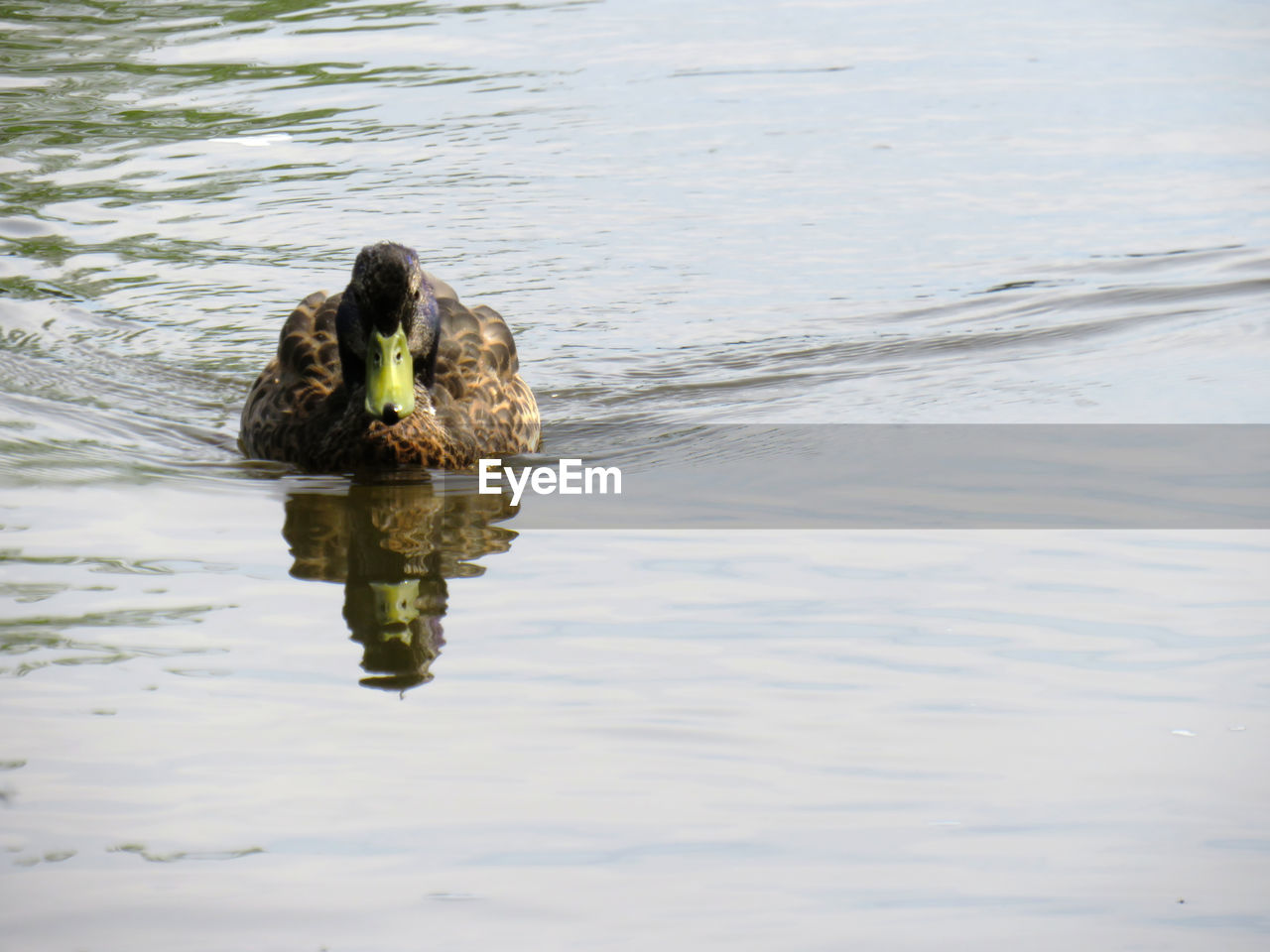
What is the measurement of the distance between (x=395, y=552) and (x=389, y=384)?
1.16 m

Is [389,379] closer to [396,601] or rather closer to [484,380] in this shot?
[484,380]

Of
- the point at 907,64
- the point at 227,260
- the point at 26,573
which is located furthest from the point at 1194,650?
the point at 907,64

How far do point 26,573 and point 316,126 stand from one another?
25.8 feet

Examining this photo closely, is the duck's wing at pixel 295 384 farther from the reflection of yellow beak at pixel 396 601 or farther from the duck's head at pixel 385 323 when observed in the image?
the reflection of yellow beak at pixel 396 601

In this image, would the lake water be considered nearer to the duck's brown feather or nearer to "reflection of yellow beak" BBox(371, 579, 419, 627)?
"reflection of yellow beak" BBox(371, 579, 419, 627)

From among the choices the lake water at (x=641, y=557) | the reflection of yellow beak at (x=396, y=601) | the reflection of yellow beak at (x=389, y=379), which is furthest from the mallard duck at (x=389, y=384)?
the reflection of yellow beak at (x=396, y=601)

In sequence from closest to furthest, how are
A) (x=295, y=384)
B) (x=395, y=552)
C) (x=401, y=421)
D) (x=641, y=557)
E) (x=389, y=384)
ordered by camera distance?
(x=641, y=557), (x=395, y=552), (x=389, y=384), (x=401, y=421), (x=295, y=384)

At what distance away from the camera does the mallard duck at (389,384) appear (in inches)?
289

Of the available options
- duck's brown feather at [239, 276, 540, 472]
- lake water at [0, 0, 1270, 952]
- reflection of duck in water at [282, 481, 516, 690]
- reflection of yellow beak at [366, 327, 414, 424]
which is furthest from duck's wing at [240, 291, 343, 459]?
reflection of duck in water at [282, 481, 516, 690]

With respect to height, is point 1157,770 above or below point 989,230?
below

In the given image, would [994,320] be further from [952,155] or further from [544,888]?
[544,888]

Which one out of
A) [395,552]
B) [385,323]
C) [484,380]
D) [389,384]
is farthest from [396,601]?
→ [484,380]

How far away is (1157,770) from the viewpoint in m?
4.40

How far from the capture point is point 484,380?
310 inches
